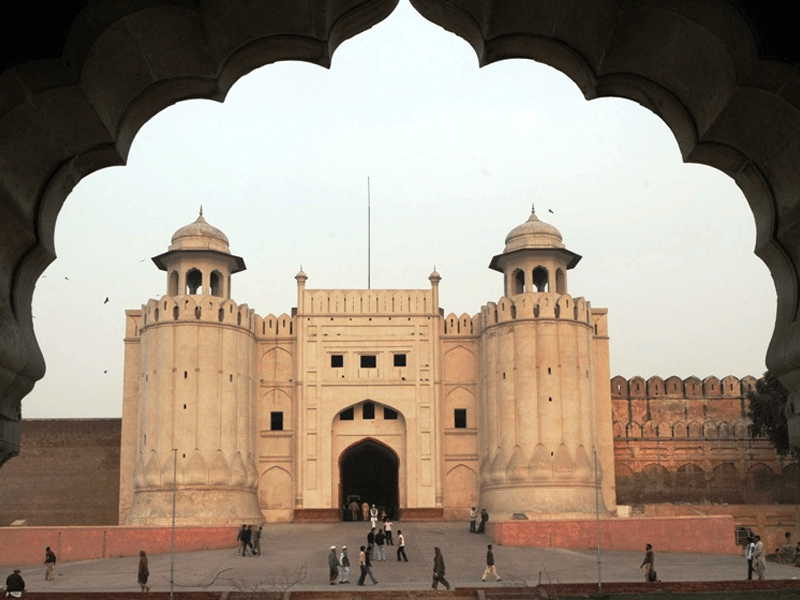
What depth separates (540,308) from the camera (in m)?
29.5

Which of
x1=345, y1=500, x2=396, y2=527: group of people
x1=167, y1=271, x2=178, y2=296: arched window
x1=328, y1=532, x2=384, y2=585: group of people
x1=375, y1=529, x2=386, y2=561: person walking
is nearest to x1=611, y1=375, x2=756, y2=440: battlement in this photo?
x1=345, y1=500, x2=396, y2=527: group of people

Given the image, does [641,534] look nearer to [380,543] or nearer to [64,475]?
[380,543]

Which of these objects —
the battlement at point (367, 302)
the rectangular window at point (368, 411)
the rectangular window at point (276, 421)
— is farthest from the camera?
the battlement at point (367, 302)

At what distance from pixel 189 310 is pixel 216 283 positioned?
7.41 ft

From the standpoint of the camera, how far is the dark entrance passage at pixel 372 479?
1313 inches

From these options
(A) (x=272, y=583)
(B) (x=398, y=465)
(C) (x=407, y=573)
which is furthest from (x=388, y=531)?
(B) (x=398, y=465)

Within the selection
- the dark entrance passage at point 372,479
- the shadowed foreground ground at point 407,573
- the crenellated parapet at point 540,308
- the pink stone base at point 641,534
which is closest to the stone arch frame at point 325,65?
the shadowed foreground ground at point 407,573

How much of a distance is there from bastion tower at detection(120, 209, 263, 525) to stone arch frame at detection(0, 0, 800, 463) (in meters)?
24.6

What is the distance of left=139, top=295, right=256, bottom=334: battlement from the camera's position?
29.5m

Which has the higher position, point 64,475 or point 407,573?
point 64,475

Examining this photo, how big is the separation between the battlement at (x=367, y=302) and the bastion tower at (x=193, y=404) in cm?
206

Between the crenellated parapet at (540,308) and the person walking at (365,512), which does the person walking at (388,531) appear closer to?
the person walking at (365,512)

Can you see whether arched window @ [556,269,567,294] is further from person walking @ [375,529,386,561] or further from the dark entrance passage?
person walking @ [375,529,386,561]

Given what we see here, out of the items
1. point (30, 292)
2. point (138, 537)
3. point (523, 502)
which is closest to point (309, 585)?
point (138, 537)
